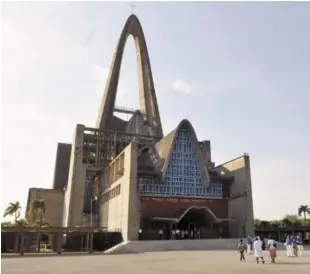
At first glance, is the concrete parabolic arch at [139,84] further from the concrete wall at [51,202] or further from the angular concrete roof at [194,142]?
the angular concrete roof at [194,142]

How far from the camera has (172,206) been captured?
54500 mm

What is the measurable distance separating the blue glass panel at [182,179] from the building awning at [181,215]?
2.75 metres

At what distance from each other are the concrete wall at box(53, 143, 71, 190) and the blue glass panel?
41.2 m

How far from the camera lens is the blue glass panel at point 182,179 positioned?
179 ft

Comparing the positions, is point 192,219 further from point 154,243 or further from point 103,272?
point 103,272

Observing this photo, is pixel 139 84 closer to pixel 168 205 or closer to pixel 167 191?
pixel 167 191

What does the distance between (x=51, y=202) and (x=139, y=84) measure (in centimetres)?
4005

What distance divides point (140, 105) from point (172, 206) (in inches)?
1841

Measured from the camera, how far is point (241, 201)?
5591 centimetres

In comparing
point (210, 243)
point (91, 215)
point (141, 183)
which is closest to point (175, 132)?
point (141, 183)

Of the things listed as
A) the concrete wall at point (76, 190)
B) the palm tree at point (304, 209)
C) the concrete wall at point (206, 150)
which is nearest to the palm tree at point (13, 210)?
the concrete wall at point (76, 190)

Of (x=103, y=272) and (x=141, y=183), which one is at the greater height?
(x=141, y=183)

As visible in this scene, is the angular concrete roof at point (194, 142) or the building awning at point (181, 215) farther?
the angular concrete roof at point (194, 142)

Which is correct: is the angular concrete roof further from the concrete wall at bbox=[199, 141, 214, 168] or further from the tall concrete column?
the concrete wall at bbox=[199, 141, 214, 168]
